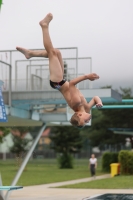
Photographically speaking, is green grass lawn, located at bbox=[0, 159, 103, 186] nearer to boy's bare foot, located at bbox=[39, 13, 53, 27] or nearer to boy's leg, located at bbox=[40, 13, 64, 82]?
boy's leg, located at bbox=[40, 13, 64, 82]

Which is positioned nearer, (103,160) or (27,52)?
(27,52)

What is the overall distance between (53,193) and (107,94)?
6.32 metres

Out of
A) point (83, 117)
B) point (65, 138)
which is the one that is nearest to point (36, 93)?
point (83, 117)

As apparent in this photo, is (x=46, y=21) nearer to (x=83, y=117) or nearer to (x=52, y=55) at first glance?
(x=52, y=55)

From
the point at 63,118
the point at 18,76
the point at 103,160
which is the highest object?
the point at 18,76

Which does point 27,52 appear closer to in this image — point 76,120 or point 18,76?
point 76,120

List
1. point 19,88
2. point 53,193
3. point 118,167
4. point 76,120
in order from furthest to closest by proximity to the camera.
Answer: point 118,167
point 53,193
point 19,88
point 76,120

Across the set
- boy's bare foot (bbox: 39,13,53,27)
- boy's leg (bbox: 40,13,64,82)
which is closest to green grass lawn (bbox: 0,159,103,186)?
boy's leg (bbox: 40,13,64,82)

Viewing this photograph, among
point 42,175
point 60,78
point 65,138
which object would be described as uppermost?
point 60,78

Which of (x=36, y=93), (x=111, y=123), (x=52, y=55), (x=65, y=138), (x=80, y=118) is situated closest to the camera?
(x=52, y=55)

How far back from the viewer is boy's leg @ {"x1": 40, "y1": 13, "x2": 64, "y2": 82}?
790cm

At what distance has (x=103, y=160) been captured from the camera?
126 ft

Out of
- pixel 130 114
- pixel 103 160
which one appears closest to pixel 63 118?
pixel 103 160

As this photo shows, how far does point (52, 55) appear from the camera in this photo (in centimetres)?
794
